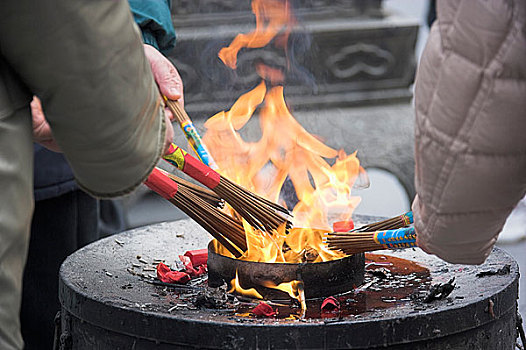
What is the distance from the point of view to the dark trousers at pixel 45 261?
275 cm

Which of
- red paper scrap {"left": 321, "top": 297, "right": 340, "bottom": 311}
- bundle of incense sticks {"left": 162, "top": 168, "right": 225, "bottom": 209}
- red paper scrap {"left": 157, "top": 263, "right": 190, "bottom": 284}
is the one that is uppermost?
bundle of incense sticks {"left": 162, "top": 168, "right": 225, "bottom": 209}

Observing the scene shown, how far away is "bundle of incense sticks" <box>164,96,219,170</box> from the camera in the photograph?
182 cm

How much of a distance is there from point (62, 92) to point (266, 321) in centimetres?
70

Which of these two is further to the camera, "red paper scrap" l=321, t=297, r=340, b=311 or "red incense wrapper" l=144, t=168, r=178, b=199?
"red incense wrapper" l=144, t=168, r=178, b=199

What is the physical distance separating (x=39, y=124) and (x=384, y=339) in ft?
2.73

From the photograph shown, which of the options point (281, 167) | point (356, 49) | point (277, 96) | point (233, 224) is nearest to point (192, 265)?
point (233, 224)

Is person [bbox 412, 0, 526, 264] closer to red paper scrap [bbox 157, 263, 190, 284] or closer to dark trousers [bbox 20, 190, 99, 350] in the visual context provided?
red paper scrap [bbox 157, 263, 190, 284]

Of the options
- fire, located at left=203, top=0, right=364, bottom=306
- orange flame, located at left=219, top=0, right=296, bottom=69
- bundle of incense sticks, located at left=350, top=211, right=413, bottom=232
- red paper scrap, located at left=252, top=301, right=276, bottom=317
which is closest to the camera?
red paper scrap, located at left=252, top=301, right=276, bottom=317

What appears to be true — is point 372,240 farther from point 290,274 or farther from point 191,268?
point 191,268

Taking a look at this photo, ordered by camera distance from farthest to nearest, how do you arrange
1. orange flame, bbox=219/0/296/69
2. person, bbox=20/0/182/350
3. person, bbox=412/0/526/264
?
person, bbox=20/0/182/350 < orange flame, bbox=219/0/296/69 < person, bbox=412/0/526/264

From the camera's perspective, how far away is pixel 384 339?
1479 millimetres

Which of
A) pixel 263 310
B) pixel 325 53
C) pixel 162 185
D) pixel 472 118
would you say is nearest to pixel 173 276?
pixel 162 185

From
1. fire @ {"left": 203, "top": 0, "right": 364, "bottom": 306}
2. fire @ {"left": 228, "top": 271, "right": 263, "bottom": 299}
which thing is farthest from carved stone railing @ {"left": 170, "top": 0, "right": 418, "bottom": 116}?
fire @ {"left": 228, "top": 271, "right": 263, "bottom": 299}

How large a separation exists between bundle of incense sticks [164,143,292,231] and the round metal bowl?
130 millimetres
